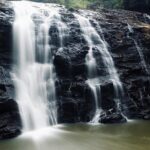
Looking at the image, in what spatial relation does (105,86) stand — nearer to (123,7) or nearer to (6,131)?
(6,131)

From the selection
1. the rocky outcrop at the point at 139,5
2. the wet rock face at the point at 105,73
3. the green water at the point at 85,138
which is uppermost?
the rocky outcrop at the point at 139,5

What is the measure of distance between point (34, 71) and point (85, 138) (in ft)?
18.3

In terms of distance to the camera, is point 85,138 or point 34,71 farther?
point 34,71

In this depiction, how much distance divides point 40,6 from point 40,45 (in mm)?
5991

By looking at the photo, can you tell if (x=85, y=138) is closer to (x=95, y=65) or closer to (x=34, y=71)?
(x=34, y=71)

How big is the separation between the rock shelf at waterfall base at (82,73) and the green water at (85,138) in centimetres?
111

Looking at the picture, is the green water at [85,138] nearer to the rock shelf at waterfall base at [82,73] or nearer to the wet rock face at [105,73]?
the rock shelf at waterfall base at [82,73]

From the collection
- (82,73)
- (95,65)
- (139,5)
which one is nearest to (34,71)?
(82,73)

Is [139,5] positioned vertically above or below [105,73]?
above

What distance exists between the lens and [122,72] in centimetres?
2125

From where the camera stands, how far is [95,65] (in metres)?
20.8

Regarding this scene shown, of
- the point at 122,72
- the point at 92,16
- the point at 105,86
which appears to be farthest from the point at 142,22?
the point at 105,86

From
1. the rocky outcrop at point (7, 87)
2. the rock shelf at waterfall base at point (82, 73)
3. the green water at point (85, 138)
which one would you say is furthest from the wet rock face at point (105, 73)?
the rocky outcrop at point (7, 87)

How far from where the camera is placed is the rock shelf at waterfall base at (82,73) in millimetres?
17703
